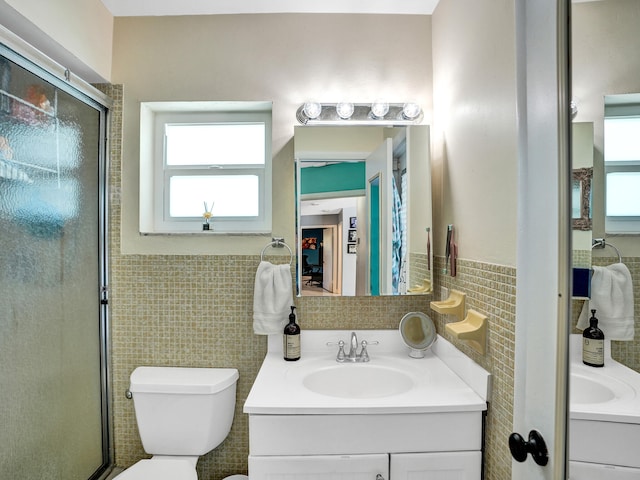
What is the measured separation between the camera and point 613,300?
580mm

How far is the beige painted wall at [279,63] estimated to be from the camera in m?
1.74

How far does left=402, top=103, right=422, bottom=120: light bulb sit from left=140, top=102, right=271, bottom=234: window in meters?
0.66

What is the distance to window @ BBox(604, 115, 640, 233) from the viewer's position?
0.52 metres

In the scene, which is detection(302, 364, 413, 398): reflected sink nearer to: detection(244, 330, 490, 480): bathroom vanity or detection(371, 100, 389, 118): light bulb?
detection(244, 330, 490, 480): bathroom vanity

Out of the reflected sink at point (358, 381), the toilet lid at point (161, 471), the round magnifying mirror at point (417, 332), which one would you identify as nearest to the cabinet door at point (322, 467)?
the reflected sink at point (358, 381)

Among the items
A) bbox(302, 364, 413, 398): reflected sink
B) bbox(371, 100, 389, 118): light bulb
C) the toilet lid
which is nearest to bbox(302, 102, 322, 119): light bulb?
bbox(371, 100, 389, 118): light bulb

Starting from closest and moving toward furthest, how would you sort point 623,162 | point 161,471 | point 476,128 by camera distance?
point 623,162 < point 476,128 < point 161,471

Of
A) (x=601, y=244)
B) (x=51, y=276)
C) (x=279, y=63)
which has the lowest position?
(x=51, y=276)

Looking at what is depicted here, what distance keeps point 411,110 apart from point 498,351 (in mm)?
1091

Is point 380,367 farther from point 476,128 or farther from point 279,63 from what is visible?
point 279,63

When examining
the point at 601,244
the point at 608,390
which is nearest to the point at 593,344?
the point at 608,390

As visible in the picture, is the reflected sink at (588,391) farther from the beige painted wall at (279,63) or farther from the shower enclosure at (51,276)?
the shower enclosure at (51,276)

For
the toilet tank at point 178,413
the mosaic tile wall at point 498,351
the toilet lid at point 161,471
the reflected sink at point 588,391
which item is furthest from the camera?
the toilet tank at point 178,413

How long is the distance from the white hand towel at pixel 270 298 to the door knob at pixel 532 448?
3.34ft
